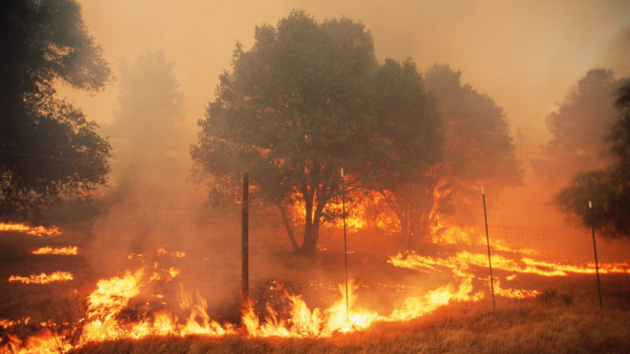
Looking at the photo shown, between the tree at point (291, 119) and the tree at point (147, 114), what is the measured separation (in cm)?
2628

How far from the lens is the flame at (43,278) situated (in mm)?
10508

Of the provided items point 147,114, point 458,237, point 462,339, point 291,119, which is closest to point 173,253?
point 291,119

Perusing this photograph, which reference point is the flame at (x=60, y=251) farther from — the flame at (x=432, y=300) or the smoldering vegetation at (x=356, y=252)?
the flame at (x=432, y=300)

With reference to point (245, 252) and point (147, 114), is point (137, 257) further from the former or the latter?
point (147, 114)

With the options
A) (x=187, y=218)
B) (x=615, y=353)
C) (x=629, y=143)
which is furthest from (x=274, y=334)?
(x=187, y=218)

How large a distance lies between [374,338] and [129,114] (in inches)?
1758

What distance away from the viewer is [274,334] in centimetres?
773

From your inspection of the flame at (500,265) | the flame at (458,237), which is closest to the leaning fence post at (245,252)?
the flame at (500,265)

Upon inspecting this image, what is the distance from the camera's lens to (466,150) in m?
25.6

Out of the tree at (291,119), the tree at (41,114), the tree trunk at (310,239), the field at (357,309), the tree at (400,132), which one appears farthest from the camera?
the tree trunk at (310,239)

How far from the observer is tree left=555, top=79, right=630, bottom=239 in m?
13.2

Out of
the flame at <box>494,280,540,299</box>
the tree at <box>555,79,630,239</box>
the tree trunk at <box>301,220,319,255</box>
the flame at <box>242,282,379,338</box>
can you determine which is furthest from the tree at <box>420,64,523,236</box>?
the flame at <box>242,282,379,338</box>

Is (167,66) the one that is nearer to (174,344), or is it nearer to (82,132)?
(82,132)

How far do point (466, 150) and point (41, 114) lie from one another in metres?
26.7
